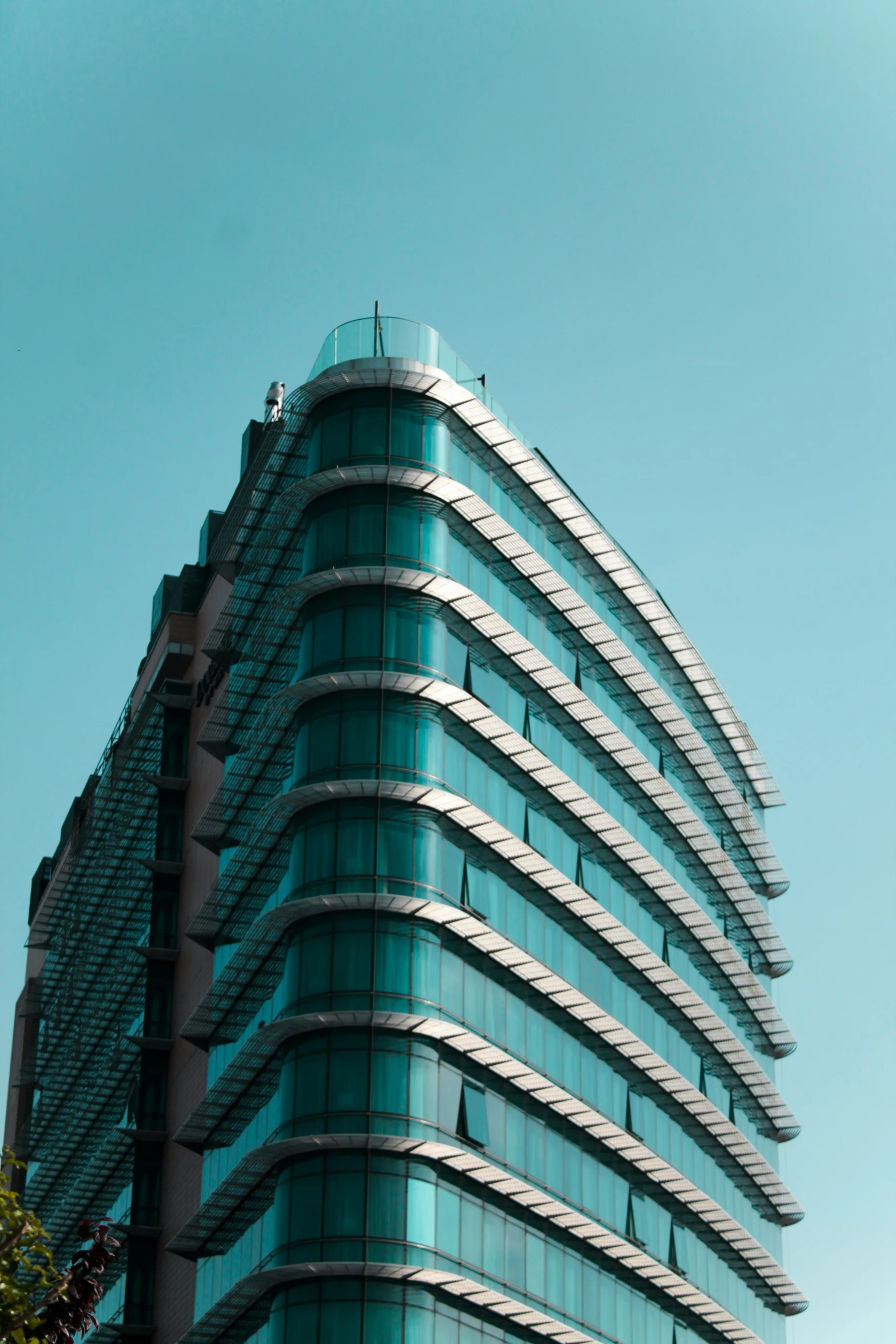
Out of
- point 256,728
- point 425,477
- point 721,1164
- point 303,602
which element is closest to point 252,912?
point 256,728

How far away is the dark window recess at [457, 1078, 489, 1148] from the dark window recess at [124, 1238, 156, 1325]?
19.4 m

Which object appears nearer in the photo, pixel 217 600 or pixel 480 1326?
pixel 480 1326

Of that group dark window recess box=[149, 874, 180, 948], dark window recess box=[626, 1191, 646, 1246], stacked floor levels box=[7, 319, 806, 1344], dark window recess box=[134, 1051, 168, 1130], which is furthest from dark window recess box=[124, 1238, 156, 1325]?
dark window recess box=[626, 1191, 646, 1246]

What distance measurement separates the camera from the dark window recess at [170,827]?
83438 mm

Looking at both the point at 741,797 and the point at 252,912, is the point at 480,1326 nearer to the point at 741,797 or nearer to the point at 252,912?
the point at 252,912

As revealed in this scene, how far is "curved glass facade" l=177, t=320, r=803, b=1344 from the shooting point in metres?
60.0

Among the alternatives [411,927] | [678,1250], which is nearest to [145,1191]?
[678,1250]

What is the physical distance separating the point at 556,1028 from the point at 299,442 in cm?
2282

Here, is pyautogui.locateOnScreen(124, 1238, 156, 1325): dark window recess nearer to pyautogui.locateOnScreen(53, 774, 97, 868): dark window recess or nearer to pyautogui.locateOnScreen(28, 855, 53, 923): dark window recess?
pyautogui.locateOnScreen(53, 774, 97, 868): dark window recess

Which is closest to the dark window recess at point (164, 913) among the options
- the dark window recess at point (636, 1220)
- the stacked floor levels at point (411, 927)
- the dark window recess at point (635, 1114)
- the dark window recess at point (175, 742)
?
the stacked floor levels at point (411, 927)

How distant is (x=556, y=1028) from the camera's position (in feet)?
233

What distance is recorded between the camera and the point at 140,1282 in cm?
7600

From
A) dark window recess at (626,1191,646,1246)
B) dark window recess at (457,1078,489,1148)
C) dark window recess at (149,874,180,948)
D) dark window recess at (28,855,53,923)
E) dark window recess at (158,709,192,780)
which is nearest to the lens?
dark window recess at (457,1078,489,1148)

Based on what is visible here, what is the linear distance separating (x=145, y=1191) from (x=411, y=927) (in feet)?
72.7
